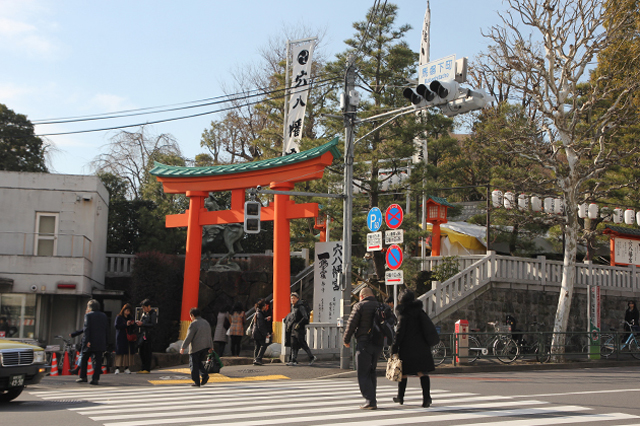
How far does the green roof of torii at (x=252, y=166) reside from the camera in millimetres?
19766

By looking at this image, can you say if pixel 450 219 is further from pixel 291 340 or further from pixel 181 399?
pixel 181 399

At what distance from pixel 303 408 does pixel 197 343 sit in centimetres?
381

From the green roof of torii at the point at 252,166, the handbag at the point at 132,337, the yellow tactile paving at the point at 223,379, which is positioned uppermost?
the green roof of torii at the point at 252,166

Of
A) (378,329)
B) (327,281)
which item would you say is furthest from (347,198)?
(378,329)

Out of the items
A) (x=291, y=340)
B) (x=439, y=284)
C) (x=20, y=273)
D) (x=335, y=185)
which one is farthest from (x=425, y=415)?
(x=20, y=273)

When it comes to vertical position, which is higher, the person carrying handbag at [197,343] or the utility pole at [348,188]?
the utility pole at [348,188]

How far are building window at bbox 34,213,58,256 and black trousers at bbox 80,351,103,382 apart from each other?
40.7 feet

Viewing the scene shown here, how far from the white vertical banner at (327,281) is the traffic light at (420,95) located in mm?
7848

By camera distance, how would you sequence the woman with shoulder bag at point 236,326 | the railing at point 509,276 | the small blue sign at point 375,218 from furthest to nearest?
the railing at point 509,276 < the woman with shoulder bag at point 236,326 < the small blue sign at point 375,218

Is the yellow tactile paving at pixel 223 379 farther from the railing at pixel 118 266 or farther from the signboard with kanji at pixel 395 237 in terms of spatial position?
the railing at pixel 118 266

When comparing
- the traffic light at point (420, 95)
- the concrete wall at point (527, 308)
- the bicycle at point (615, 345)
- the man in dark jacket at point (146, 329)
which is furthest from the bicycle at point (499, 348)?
the man in dark jacket at point (146, 329)

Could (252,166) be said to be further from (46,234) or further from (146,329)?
(46,234)

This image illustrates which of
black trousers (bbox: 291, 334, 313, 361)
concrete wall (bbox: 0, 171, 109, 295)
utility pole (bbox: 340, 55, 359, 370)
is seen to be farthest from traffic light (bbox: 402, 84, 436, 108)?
concrete wall (bbox: 0, 171, 109, 295)

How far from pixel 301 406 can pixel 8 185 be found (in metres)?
20.1
